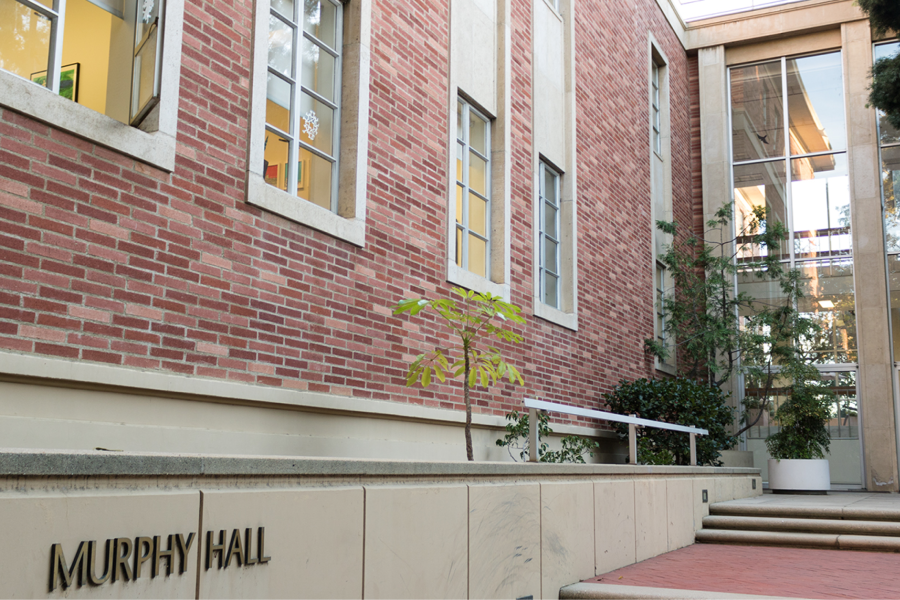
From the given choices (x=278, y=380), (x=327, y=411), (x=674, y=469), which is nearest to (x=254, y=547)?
(x=278, y=380)

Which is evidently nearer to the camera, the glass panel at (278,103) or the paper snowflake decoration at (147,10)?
the paper snowflake decoration at (147,10)

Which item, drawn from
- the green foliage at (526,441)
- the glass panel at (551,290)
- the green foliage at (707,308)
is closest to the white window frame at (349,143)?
the green foliage at (526,441)

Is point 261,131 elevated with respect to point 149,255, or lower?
elevated

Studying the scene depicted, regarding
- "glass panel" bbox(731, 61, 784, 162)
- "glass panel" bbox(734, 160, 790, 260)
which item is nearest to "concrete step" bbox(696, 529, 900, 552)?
"glass panel" bbox(734, 160, 790, 260)

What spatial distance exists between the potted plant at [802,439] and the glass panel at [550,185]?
6.61m

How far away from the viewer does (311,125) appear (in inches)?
274

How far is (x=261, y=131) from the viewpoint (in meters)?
5.98

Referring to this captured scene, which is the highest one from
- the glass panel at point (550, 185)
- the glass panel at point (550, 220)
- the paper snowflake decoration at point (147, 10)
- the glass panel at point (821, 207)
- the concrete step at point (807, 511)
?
the glass panel at point (821, 207)

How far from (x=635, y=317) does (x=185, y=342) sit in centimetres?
999

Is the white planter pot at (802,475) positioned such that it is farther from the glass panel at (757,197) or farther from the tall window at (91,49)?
the tall window at (91,49)

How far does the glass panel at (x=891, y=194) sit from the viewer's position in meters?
17.2

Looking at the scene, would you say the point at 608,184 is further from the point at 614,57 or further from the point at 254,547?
the point at 254,547

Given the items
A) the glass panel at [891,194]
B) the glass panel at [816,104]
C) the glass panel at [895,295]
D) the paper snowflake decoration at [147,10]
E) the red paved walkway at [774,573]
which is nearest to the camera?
the paper snowflake decoration at [147,10]

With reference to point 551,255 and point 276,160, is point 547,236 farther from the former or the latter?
point 276,160
